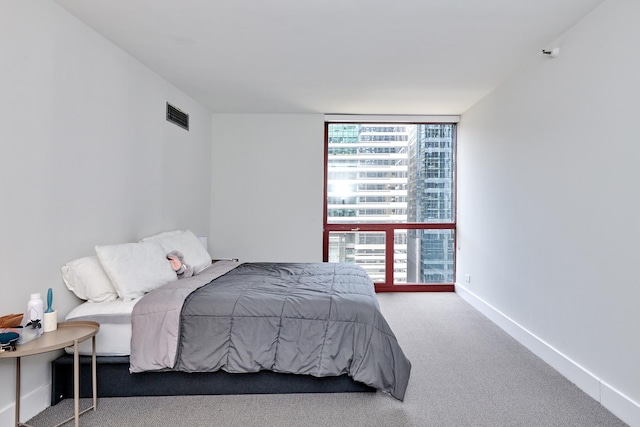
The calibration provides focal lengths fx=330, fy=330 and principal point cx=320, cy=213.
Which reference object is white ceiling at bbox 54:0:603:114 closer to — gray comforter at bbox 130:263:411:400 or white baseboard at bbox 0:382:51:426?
gray comforter at bbox 130:263:411:400

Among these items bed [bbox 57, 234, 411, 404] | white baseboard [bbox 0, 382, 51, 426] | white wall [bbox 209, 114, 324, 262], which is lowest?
white baseboard [bbox 0, 382, 51, 426]

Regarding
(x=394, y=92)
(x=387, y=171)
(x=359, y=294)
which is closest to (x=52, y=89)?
(x=359, y=294)

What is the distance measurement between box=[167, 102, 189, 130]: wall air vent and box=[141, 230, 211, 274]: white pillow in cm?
126

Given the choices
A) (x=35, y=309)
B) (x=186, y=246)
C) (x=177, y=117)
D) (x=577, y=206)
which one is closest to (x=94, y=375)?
(x=35, y=309)

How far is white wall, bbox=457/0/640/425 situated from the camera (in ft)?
6.47

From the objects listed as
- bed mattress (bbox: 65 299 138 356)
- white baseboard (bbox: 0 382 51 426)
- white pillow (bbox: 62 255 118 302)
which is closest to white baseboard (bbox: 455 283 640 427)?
bed mattress (bbox: 65 299 138 356)

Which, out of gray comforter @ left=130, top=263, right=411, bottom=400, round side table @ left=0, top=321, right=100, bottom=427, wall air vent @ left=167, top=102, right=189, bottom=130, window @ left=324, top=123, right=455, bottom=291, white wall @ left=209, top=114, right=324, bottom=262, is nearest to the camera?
round side table @ left=0, top=321, right=100, bottom=427

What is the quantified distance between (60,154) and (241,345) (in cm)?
171

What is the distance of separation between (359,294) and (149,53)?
8.83 feet

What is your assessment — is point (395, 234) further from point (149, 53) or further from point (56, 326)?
point (56, 326)

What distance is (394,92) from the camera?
3.78 m

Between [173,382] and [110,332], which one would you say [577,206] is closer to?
[173,382]

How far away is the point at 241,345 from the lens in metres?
2.10

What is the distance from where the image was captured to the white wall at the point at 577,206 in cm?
197
